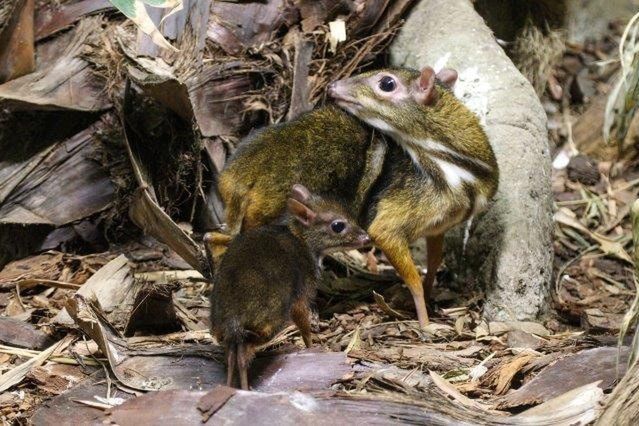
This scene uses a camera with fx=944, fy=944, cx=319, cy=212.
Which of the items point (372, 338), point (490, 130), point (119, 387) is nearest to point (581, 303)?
point (490, 130)

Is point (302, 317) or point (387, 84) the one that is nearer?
point (302, 317)

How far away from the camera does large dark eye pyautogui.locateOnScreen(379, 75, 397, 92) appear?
226 inches

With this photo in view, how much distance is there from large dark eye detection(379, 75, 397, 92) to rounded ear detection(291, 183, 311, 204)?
2.79 feet

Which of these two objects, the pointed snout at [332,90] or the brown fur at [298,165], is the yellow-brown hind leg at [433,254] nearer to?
the brown fur at [298,165]

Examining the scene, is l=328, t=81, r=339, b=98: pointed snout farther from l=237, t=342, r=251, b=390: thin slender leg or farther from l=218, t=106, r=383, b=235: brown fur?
l=237, t=342, r=251, b=390: thin slender leg

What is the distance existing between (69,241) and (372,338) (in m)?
2.32

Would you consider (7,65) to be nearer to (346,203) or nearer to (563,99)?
(346,203)

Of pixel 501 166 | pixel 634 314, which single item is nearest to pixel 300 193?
pixel 501 166

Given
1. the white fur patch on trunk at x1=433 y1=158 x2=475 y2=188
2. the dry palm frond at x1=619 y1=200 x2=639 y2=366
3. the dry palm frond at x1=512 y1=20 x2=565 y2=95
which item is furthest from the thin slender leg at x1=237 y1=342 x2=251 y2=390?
the dry palm frond at x1=512 y1=20 x2=565 y2=95

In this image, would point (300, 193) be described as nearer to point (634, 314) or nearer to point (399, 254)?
point (399, 254)

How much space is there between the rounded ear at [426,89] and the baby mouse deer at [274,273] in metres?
0.83

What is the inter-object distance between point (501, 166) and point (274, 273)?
90.3 inches

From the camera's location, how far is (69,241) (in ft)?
21.3

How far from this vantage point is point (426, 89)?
5.66m
